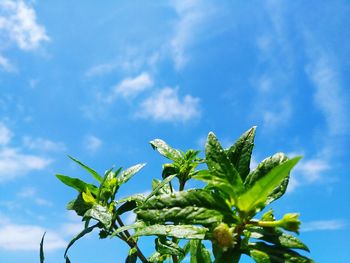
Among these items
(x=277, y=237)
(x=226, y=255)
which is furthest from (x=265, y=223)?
(x=226, y=255)

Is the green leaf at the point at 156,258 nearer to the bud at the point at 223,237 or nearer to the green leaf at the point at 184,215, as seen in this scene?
the green leaf at the point at 184,215

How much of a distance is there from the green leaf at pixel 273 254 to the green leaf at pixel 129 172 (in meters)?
1.35

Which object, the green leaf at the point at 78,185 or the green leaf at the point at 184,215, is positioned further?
the green leaf at the point at 78,185

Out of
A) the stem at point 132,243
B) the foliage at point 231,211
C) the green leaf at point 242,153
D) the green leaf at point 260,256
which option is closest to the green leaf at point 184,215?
the foliage at point 231,211

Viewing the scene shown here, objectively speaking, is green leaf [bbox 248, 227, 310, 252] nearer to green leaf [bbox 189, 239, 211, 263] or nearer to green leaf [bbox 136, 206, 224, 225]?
green leaf [bbox 136, 206, 224, 225]

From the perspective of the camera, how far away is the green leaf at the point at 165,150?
357cm

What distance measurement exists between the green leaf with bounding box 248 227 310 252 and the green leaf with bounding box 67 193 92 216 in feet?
4.47

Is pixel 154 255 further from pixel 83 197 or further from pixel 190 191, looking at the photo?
pixel 190 191

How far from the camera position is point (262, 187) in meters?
2.03

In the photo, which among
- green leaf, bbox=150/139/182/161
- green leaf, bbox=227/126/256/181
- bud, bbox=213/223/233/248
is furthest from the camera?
green leaf, bbox=150/139/182/161

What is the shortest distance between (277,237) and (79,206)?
4.96ft

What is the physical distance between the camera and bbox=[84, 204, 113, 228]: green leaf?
9.84ft

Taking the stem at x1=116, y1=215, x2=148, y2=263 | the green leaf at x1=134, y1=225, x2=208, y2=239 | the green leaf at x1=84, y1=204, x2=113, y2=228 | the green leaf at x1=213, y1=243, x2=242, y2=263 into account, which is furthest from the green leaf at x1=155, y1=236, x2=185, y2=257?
the green leaf at x1=213, y1=243, x2=242, y2=263

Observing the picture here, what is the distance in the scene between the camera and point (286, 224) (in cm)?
227
